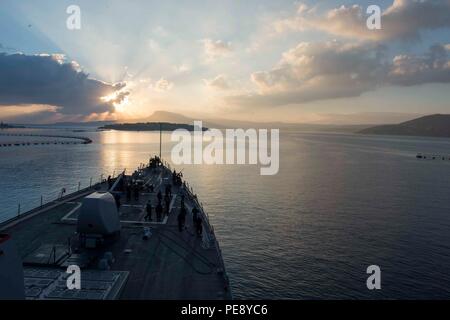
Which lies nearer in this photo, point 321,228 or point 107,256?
point 107,256

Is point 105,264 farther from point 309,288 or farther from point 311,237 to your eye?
point 311,237

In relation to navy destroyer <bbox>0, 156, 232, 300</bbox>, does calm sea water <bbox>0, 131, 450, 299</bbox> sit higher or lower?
lower

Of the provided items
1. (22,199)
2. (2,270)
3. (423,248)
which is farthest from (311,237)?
(22,199)

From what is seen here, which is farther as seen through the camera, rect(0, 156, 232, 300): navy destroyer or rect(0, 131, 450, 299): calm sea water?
rect(0, 131, 450, 299): calm sea water

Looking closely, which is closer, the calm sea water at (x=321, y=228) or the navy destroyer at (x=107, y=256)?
the navy destroyer at (x=107, y=256)

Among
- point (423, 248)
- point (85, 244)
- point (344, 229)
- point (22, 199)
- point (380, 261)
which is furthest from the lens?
point (22, 199)

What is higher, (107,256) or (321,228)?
(107,256)

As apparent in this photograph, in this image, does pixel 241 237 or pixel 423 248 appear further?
pixel 241 237

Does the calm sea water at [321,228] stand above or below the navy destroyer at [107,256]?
below
